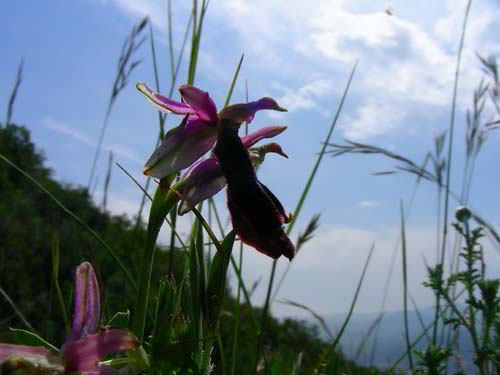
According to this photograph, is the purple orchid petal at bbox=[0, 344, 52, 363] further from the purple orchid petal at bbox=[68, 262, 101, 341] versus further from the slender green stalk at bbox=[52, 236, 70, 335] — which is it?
the slender green stalk at bbox=[52, 236, 70, 335]

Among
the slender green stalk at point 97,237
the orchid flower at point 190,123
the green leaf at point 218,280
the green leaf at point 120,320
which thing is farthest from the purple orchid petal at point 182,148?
the slender green stalk at point 97,237

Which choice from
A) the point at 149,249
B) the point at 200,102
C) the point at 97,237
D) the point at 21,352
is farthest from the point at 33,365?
the point at 97,237

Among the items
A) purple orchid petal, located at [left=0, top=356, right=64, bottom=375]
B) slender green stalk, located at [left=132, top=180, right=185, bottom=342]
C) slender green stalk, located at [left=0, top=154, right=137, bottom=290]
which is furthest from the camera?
slender green stalk, located at [left=0, top=154, right=137, bottom=290]

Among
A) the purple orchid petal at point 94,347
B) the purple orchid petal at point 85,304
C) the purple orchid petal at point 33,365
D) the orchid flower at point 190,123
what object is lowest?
the purple orchid petal at point 33,365

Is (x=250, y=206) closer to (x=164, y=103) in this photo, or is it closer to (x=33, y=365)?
(x=164, y=103)

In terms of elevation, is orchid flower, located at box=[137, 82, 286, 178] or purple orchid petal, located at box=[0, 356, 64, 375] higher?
orchid flower, located at box=[137, 82, 286, 178]

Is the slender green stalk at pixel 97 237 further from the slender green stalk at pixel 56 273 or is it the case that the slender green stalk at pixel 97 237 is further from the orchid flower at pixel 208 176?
the orchid flower at pixel 208 176

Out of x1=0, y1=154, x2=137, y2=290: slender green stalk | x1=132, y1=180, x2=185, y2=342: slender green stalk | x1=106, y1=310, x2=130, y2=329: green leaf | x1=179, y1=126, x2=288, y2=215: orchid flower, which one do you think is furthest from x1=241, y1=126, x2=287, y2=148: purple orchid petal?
x1=0, y1=154, x2=137, y2=290: slender green stalk
